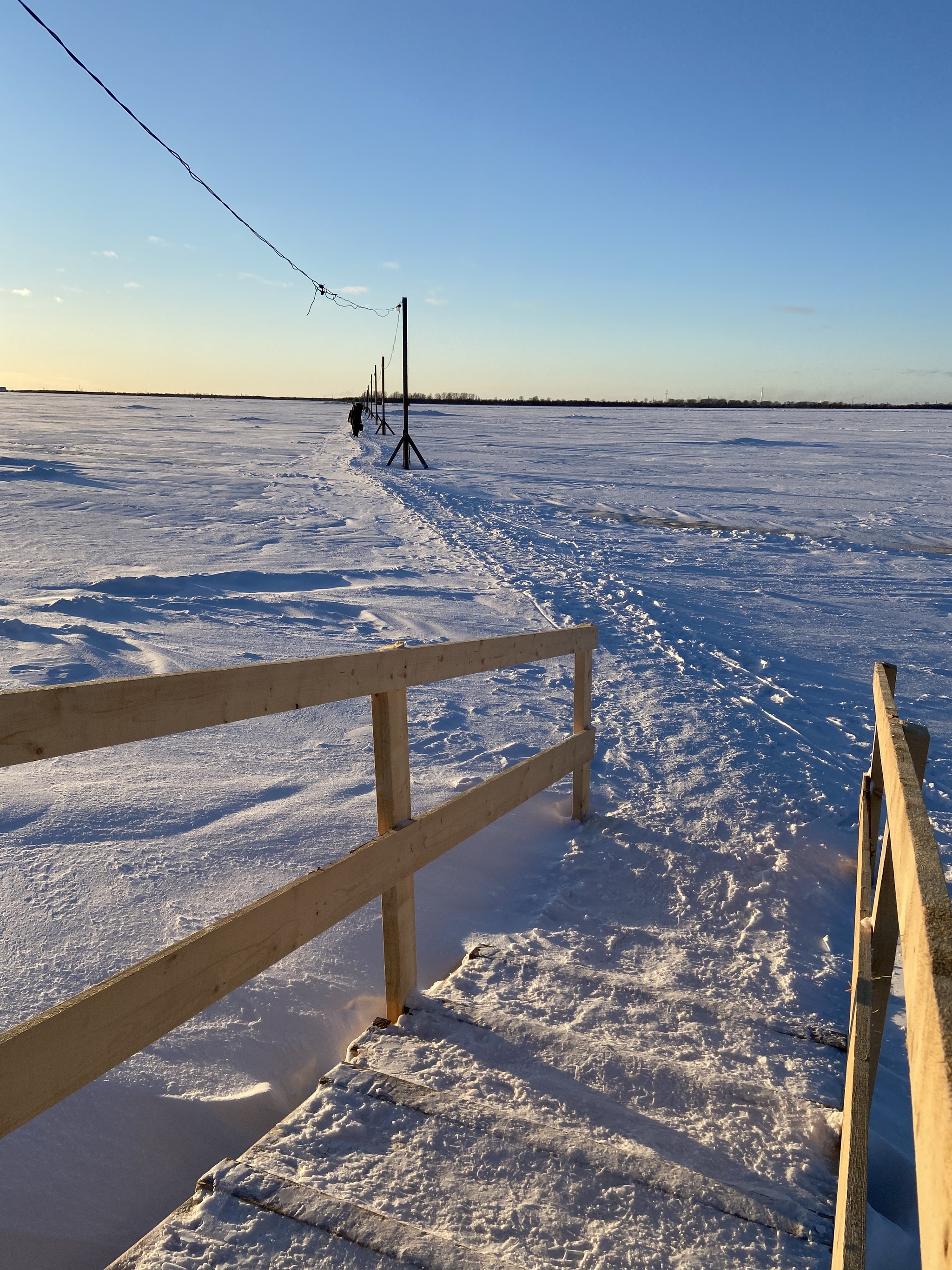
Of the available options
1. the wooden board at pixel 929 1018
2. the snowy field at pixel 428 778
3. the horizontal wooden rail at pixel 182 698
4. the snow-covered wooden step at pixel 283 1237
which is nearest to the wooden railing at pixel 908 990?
the wooden board at pixel 929 1018

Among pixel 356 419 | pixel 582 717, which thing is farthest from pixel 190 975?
pixel 356 419

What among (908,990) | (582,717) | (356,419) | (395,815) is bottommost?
(582,717)

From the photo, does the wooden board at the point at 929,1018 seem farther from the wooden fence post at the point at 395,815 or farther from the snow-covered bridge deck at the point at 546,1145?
the wooden fence post at the point at 395,815

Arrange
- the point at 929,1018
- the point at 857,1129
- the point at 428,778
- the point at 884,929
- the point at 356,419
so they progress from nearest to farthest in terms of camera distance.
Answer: the point at 929,1018, the point at 857,1129, the point at 884,929, the point at 428,778, the point at 356,419

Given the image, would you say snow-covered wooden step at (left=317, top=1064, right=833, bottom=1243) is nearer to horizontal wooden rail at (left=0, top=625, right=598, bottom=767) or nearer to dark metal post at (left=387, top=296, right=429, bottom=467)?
horizontal wooden rail at (left=0, top=625, right=598, bottom=767)

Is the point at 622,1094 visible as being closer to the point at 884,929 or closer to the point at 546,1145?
the point at 546,1145

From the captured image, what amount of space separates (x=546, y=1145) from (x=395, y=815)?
1.06 meters

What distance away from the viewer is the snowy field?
9.06ft

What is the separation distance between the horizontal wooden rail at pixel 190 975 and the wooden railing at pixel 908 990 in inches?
54.3

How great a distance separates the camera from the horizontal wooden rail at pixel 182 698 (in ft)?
5.07

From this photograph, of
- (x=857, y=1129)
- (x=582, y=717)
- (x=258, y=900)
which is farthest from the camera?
(x=582, y=717)

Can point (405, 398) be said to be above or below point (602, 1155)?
above

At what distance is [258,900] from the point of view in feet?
8.29

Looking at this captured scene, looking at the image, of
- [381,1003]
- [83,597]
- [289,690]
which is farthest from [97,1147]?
[83,597]
